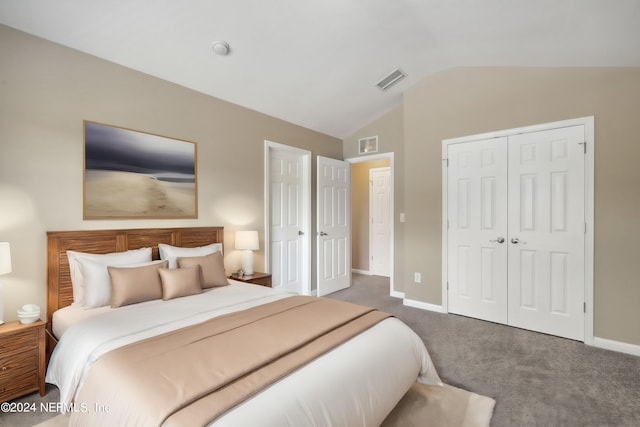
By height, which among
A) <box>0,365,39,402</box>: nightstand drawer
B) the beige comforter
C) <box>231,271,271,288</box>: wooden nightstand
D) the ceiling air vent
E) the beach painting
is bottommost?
<box>0,365,39,402</box>: nightstand drawer

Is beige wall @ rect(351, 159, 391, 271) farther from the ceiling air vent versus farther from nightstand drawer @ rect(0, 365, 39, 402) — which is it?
nightstand drawer @ rect(0, 365, 39, 402)

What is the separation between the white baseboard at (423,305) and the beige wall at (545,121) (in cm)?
6

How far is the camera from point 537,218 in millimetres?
3301

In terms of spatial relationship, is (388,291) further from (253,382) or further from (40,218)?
(40,218)

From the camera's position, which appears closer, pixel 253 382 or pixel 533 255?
pixel 253 382

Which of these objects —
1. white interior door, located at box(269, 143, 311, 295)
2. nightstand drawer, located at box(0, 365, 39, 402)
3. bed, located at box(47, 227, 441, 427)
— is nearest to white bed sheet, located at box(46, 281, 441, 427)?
bed, located at box(47, 227, 441, 427)

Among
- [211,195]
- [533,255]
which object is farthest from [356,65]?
[533,255]

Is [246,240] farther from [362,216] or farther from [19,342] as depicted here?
[362,216]

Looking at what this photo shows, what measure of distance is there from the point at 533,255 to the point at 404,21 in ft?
8.85

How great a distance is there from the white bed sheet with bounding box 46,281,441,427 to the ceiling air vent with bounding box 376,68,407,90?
2990 mm

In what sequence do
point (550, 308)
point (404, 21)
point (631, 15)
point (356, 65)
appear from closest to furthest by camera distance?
point (631, 15) < point (404, 21) < point (550, 308) < point (356, 65)

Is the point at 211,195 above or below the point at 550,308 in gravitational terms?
above

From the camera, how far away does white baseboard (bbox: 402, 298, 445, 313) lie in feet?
13.0

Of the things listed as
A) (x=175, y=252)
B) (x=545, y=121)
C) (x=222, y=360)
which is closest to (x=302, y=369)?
(x=222, y=360)
